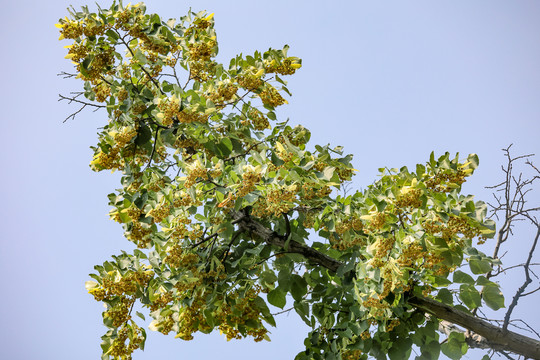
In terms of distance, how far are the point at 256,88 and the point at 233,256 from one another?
0.97 meters

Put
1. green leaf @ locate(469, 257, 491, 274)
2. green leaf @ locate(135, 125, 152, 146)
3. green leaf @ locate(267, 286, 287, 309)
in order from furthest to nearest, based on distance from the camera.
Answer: green leaf @ locate(135, 125, 152, 146)
green leaf @ locate(267, 286, 287, 309)
green leaf @ locate(469, 257, 491, 274)

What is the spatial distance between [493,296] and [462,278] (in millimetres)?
174

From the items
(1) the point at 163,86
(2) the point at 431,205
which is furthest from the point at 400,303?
(1) the point at 163,86

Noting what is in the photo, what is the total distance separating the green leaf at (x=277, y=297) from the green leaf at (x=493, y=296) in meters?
1.01

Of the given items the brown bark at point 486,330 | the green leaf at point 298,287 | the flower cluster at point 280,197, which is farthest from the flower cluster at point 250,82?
the brown bark at point 486,330

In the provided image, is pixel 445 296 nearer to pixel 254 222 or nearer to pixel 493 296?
pixel 493 296

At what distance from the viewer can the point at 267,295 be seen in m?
2.84

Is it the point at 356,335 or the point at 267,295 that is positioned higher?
the point at 267,295


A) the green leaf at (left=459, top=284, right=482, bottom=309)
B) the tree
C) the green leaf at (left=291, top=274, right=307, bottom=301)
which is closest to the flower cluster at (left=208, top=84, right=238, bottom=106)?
the tree

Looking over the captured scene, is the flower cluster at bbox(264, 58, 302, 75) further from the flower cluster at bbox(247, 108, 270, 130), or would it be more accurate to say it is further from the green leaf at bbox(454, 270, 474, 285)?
the green leaf at bbox(454, 270, 474, 285)

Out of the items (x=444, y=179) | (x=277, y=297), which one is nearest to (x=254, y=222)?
(x=277, y=297)

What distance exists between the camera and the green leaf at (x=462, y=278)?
245cm

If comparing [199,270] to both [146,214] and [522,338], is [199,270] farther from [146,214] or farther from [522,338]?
[522,338]

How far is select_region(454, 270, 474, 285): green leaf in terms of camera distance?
2.45 m
